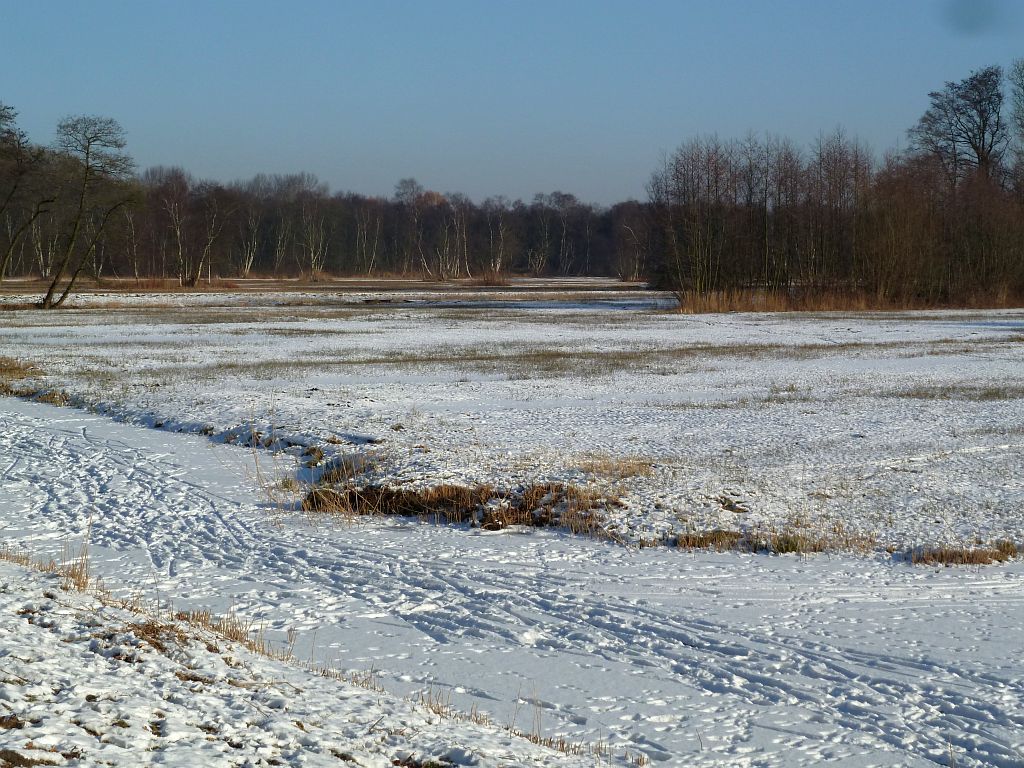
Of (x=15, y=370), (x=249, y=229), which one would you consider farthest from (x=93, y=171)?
(x=249, y=229)

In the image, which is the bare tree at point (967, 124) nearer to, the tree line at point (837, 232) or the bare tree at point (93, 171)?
the tree line at point (837, 232)

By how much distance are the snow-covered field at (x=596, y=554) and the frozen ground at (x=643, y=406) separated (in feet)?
0.28

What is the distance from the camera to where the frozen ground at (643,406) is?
1146 cm

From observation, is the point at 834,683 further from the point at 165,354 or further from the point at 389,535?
the point at 165,354

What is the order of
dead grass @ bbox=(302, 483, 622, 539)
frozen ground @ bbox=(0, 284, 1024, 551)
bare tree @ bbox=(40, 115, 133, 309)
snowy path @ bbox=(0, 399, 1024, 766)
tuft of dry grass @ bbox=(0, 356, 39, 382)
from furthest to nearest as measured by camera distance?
bare tree @ bbox=(40, 115, 133, 309) < tuft of dry grass @ bbox=(0, 356, 39, 382) < frozen ground @ bbox=(0, 284, 1024, 551) < dead grass @ bbox=(302, 483, 622, 539) < snowy path @ bbox=(0, 399, 1024, 766)

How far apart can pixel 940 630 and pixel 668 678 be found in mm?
2438

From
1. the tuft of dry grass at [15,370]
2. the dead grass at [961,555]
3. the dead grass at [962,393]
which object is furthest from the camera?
the tuft of dry grass at [15,370]

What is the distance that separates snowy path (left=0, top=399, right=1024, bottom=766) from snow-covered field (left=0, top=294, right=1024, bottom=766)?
3 centimetres

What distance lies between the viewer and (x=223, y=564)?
911 cm

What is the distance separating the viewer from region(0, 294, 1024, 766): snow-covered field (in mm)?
5910

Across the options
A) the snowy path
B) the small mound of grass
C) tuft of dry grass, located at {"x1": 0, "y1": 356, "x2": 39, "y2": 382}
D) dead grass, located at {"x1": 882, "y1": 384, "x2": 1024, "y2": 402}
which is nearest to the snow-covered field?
the snowy path

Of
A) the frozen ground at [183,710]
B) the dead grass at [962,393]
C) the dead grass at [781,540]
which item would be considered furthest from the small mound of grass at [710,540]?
the dead grass at [962,393]

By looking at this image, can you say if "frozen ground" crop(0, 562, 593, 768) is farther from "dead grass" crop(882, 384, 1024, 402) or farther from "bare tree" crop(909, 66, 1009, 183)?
"bare tree" crop(909, 66, 1009, 183)

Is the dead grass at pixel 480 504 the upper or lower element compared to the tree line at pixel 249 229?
lower
